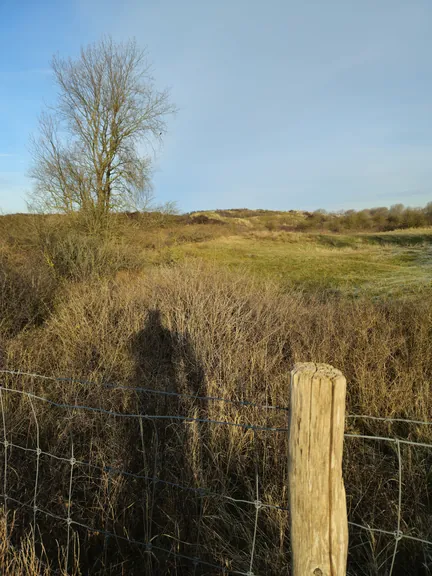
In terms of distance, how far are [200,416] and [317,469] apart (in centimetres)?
260

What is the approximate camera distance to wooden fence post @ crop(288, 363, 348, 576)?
43.1 inches

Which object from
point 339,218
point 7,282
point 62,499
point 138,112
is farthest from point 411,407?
point 339,218

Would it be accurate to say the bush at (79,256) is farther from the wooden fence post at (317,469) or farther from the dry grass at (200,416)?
the wooden fence post at (317,469)

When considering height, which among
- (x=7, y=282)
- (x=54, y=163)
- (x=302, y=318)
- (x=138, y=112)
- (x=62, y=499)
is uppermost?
(x=138, y=112)

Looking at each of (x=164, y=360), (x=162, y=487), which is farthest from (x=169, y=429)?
(x=164, y=360)

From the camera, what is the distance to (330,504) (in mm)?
1143

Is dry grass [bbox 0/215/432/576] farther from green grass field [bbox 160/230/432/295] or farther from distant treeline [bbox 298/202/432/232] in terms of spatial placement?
distant treeline [bbox 298/202/432/232]

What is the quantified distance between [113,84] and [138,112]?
1326 millimetres

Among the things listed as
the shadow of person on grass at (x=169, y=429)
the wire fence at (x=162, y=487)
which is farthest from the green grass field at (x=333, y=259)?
the wire fence at (x=162, y=487)

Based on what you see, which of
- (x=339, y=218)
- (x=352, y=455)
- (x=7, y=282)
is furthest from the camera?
(x=339, y=218)

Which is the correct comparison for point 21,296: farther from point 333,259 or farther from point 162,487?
point 333,259

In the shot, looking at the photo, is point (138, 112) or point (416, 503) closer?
point (416, 503)

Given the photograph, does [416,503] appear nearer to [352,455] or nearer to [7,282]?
[352,455]

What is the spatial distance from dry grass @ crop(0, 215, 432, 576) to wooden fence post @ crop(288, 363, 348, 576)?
108 cm
